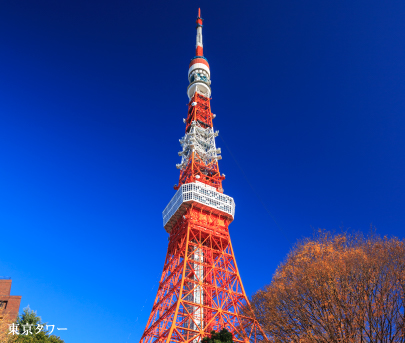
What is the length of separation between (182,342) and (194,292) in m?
6.24

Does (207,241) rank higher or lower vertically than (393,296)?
higher

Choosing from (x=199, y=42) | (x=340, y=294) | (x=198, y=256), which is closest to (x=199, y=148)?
(x=198, y=256)

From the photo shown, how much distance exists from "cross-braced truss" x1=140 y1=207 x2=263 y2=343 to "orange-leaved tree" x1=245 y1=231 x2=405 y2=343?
11832 mm

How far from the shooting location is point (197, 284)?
31188 millimetres

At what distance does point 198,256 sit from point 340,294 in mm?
21795

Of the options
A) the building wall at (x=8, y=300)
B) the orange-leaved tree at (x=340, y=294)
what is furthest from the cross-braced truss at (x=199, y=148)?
the orange-leaved tree at (x=340, y=294)

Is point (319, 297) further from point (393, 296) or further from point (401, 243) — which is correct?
point (401, 243)

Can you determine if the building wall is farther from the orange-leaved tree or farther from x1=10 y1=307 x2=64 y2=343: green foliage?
the orange-leaved tree

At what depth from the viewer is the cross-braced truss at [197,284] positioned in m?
28.4

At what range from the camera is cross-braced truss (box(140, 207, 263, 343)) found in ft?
93.1

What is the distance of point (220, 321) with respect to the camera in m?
28.7

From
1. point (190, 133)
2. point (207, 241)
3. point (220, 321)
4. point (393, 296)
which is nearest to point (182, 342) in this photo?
point (220, 321)

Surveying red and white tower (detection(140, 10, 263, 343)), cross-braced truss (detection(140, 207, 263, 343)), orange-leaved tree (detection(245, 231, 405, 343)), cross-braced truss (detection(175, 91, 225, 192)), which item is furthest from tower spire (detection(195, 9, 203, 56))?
orange-leaved tree (detection(245, 231, 405, 343))

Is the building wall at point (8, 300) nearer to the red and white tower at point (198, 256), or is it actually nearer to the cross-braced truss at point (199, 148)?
the red and white tower at point (198, 256)
